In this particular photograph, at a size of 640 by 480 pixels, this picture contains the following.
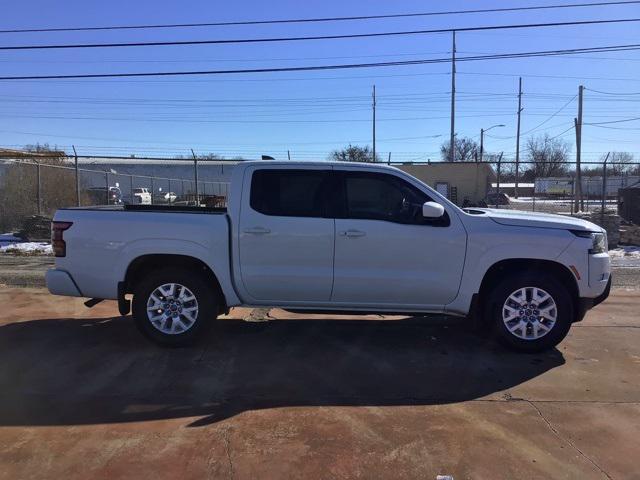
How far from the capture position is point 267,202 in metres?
5.70

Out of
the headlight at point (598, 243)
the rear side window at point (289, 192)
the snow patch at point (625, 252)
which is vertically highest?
the rear side window at point (289, 192)

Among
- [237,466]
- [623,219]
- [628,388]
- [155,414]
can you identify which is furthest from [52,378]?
[623,219]

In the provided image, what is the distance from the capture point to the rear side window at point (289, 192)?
5.66 meters

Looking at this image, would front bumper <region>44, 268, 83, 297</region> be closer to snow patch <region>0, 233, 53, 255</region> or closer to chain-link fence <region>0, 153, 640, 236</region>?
chain-link fence <region>0, 153, 640, 236</region>

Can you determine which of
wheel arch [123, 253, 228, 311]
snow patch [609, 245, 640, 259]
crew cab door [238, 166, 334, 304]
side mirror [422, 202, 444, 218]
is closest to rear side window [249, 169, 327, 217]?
crew cab door [238, 166, 334, 304]

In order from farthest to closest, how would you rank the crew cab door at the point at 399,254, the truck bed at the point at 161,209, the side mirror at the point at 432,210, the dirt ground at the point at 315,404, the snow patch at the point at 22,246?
the snow patch at the point at 22,246 → the truck bed at the point at 161,209 → the crew cab door at the point at 399,254 → the side mirror at the point at 432,210 → the dirt ground at the point at 315,404

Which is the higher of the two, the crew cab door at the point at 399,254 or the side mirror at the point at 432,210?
the side mirror at the point at 432,210

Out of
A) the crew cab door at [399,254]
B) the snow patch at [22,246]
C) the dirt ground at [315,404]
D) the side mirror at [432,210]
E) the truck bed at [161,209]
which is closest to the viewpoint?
the dirt ground at [315,404]

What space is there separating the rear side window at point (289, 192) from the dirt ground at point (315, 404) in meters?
1.47

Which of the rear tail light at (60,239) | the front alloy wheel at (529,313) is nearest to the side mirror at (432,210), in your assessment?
the front alloy wheel at (529,313)

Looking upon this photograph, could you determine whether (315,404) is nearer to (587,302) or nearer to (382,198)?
(382,198)

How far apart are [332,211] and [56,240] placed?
292 cm

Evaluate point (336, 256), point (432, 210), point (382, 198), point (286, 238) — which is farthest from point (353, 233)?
point (432, 210)

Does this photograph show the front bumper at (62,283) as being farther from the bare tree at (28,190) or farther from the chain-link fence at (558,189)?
the chain-link fence at (558,189)
